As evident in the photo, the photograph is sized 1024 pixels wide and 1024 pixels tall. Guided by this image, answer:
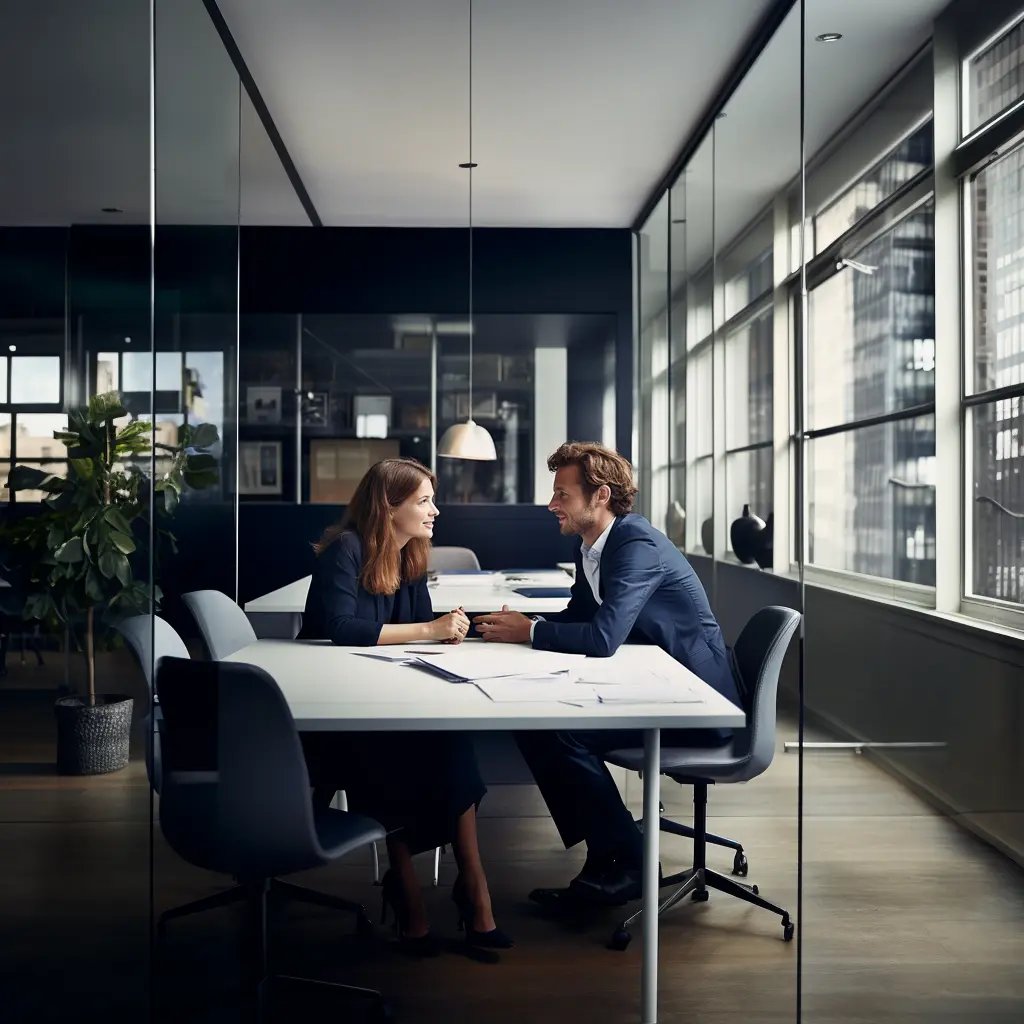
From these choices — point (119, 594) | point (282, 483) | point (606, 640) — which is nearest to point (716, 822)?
point (606, 640)

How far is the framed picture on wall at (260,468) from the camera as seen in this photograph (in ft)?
24.3

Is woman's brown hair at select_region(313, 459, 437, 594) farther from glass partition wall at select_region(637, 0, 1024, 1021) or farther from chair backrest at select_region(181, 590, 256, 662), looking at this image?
glass partition wall at select_region(637, 0, 1024, 1021)

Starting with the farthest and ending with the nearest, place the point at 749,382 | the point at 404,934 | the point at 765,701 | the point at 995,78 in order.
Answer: the point at 749,382
the point at 995,78
the point at 765,701
the point at 404,934

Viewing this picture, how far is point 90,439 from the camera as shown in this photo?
1.99 m

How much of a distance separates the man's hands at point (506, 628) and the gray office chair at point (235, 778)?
95cm

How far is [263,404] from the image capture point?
7.46 metres

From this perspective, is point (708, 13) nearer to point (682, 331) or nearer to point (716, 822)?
point (682, 331)

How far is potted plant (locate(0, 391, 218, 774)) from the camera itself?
1946 millimetres

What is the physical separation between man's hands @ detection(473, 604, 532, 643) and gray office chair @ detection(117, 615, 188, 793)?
1075 millimetres

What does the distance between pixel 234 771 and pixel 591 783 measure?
1.18 m

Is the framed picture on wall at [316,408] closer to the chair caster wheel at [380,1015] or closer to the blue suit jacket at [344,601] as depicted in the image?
the blue suit jacket at [344,601]

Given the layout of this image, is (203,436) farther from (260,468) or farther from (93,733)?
(260,468)

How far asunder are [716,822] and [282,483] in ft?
15.3

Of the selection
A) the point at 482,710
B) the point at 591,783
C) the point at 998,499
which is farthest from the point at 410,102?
the point at 482,710
